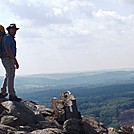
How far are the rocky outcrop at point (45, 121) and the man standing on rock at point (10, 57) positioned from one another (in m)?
0.81

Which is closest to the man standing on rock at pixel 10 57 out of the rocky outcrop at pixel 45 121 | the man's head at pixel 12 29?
the man's head at pixel 12 29

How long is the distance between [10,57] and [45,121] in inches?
142

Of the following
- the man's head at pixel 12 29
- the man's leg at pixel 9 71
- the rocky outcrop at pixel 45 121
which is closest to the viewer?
the rocky outcrop at pixel 45 121

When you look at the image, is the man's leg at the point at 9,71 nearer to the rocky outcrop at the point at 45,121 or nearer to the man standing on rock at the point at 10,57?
the man standing on rock at the point at 10,57

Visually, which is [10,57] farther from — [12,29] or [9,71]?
[12,29]

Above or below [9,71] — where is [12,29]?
above

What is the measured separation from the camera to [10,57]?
15.6 meters

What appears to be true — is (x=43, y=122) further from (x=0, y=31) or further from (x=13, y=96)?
(x=0, y=31)

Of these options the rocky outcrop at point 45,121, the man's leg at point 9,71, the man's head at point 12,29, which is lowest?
the rocky outcrop at point 45,121

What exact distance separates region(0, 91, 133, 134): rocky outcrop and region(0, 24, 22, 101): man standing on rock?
0.81m

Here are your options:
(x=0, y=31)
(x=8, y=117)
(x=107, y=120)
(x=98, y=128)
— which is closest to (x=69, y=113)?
(x=98, y=128)

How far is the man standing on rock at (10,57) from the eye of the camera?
1520cm

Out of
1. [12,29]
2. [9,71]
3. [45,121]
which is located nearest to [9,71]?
[9,71]

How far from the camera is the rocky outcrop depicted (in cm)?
1343
